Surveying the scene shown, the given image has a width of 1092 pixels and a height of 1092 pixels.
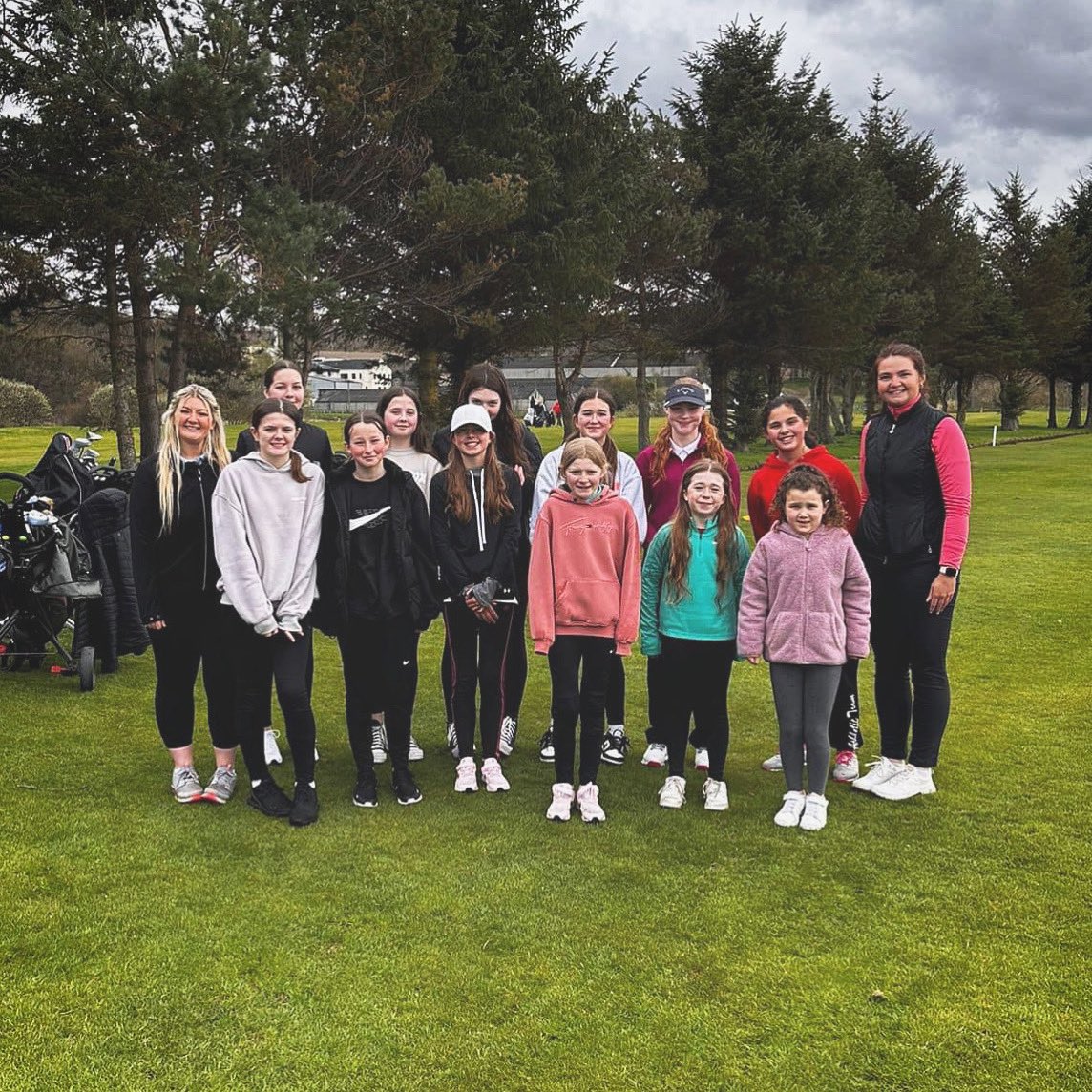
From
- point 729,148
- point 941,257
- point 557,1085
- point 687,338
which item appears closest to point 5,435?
point 687,338

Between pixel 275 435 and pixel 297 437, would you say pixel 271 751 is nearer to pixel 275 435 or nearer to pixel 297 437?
pixel 297 437

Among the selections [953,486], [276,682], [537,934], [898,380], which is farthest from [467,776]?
[898,380]

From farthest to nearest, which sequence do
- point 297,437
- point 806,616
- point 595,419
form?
point 595,419 < point 297,437 < point 806,616

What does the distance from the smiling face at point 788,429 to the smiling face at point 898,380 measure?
0.40 meters

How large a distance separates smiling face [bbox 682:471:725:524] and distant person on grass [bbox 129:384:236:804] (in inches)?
85.0

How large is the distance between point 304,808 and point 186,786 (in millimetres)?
641

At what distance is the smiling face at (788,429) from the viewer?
16.1 ft

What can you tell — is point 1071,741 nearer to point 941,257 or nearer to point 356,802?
point 356,802

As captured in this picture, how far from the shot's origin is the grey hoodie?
436cm

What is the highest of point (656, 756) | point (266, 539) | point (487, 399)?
point (487, 399)

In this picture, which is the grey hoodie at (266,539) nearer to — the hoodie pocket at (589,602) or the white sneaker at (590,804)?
the hoodie pocket at (589,602)

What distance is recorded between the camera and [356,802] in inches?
184

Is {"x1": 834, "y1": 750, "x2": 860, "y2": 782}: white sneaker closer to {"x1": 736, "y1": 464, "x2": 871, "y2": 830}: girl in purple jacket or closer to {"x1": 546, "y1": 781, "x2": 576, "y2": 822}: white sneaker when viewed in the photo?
{"x1": 736, "y1": 464, "x2": 871, "y2": 830}: girl in purple jacket

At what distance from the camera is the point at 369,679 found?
4.80m
